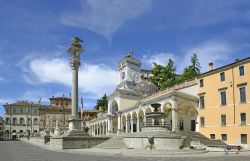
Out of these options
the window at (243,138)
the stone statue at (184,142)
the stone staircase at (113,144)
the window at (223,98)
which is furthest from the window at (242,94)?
the stone staircase at (113,144)

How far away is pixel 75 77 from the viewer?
112 feet

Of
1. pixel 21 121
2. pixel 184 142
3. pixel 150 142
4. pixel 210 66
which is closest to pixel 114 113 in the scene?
pixel 210 66

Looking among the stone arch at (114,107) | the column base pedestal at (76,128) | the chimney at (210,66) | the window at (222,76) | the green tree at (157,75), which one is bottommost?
the column base pedestal at (76,128)

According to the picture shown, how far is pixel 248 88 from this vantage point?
35281 mm

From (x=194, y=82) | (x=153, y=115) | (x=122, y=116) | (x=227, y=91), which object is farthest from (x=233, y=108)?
(x=122, y=116)

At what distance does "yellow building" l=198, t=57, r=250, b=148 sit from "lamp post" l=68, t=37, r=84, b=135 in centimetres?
1745

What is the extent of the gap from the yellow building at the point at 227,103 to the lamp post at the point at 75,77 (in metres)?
17.4

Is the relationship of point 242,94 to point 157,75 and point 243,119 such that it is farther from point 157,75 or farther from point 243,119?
point 157,75

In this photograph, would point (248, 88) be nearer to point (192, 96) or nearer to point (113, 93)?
point (192, 96)

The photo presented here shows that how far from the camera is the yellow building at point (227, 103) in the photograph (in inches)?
1405

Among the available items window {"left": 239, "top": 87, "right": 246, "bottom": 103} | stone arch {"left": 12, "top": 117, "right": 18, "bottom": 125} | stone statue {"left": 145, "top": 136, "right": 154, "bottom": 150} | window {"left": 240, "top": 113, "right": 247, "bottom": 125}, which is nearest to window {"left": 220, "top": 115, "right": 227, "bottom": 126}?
window {"left": 240, "top": 113, "right": 247, "bottom": 125}

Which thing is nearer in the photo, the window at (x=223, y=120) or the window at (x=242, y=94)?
the window at (x=242, y=94)

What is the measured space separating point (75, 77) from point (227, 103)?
61.0 ft

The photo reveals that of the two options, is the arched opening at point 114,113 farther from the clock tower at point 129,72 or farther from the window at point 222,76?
the window at point 222,76
